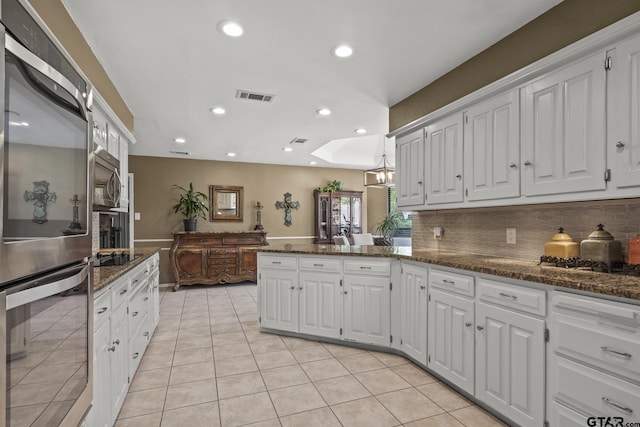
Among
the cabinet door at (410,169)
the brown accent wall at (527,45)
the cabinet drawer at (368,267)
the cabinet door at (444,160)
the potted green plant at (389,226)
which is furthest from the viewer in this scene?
the potted green plant at (389,226)

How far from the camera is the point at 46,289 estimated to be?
0.84 meters

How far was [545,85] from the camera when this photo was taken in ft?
6.85

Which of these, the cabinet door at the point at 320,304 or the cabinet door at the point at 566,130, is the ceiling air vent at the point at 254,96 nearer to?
the cabinet door at the point at 320,304

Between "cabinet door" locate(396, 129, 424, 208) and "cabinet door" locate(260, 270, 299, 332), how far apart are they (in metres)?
1.36

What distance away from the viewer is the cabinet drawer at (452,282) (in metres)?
2.21

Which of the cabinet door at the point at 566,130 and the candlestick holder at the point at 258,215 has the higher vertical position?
the cabinet door at the point at 566,130

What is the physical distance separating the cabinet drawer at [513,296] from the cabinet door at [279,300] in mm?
1847

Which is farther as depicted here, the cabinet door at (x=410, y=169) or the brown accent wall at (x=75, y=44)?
the cabinet door at (x=410, y=169)

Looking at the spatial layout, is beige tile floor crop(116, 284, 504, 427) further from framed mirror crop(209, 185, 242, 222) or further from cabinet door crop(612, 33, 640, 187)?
framed mirror crop(209, 185, 242, 222)

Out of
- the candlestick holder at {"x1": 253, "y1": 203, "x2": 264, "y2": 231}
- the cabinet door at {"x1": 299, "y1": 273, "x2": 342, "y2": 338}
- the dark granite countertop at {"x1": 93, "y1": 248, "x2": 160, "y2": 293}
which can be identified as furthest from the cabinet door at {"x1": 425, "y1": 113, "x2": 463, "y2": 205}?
the candlestick holder at {"x1": 253, "y1": 203, "x2": 264, "y2": 231}

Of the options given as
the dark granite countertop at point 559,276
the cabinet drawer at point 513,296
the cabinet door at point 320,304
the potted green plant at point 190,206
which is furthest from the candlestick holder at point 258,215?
the cabinet drawer at point 513,296

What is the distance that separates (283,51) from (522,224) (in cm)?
221

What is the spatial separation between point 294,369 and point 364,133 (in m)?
3.35

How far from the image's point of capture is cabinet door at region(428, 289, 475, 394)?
2203 mm
